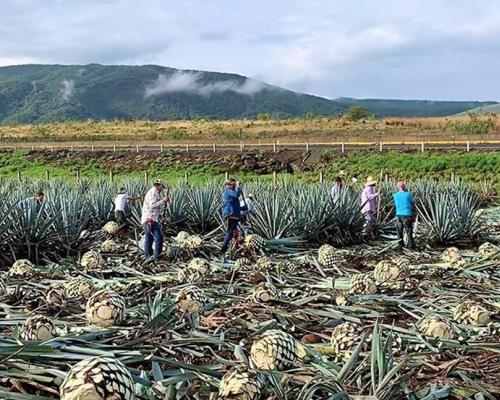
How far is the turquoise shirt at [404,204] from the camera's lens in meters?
12.6

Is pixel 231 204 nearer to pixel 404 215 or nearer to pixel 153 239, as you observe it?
pixel 153 239

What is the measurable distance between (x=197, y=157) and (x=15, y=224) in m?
35.0

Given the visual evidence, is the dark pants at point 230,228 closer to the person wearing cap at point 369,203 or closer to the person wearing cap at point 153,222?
the person wearing cap at point 153,222

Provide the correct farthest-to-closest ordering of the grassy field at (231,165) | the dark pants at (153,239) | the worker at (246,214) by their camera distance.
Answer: the grassy field at (231,165), the worker at (246,214), the dark pants at (153,239)

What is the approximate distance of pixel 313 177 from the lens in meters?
35.7

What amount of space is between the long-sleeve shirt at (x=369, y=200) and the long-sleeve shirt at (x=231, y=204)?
292cm

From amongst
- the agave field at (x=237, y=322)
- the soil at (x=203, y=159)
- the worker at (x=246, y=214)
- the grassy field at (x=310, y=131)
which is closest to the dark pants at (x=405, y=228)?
the agave field at (x=237, y=322)

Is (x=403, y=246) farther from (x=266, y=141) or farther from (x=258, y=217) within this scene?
(x=266, y=141)

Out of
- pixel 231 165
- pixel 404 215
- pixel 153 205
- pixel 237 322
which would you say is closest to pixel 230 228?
pixel 153 205

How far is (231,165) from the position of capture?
41.5m

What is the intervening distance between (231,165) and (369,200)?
2754cm

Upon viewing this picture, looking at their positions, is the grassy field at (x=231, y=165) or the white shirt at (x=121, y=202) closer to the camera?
the white shirt at (x=121, y=202)

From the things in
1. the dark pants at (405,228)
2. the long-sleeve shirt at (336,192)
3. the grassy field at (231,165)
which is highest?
the long-sleeve shirt at (336,192)

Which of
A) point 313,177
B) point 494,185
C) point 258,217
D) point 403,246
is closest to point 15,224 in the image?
point 258,217
